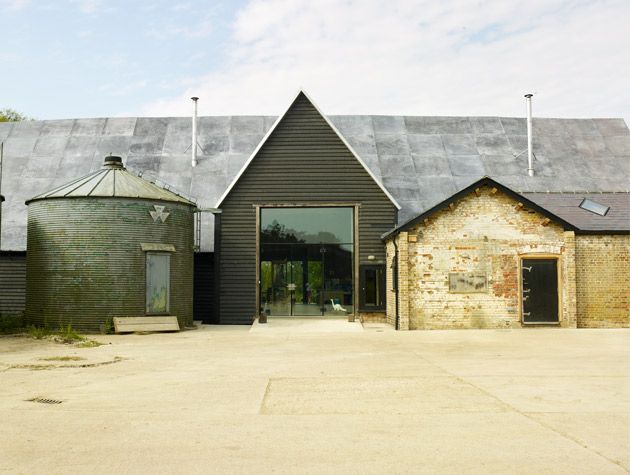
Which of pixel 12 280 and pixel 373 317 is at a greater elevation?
pixel 12 280

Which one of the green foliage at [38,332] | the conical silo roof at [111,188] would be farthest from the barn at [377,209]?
the green foliage at [38,332]

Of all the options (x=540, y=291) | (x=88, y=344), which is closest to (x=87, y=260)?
(x=88, y=344)

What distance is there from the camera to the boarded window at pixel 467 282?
22.6m

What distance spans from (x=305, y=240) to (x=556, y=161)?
47.5ft

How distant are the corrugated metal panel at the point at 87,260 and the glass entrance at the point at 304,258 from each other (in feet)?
16.7

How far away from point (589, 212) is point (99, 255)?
17434 millimetres

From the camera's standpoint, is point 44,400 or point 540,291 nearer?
point 44,400

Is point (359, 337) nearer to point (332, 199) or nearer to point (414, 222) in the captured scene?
point (414, 222)

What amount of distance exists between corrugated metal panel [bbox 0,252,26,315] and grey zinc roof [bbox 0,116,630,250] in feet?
10.2

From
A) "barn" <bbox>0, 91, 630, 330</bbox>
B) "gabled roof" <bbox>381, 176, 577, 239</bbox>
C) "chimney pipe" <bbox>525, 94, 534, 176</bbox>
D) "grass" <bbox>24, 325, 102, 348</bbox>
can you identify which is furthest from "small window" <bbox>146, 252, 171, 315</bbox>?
"chimney pipe" <bbox>525, 94, 534, 176</bbox>

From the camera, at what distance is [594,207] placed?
82.3 feet

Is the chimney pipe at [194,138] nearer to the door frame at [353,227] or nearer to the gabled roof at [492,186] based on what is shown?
the door frame at [353,227]

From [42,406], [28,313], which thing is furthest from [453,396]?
[28,313]

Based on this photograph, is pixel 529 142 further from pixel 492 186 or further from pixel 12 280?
pixel 12 280
